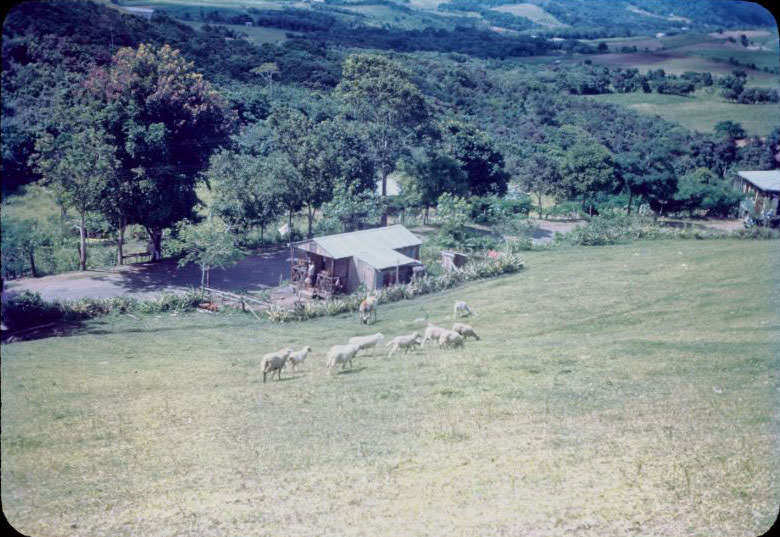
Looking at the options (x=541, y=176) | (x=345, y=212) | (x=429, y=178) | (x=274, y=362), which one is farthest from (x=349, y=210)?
(x=541, y=176)

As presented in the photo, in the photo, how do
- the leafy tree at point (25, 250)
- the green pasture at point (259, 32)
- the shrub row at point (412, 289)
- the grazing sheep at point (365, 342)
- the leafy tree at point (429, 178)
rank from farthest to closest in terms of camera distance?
the green pasture at point (259, 32)
the leafy tree at point (429, 178)
the shrub row at point (412, 289)
the leafy tree at point (25, 250)
the grazing sheep at point (365, 342)

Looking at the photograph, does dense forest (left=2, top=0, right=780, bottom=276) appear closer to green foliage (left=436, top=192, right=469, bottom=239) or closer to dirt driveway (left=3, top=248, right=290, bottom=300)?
green foliage (left=436, top=192, right=469, bottom=239)

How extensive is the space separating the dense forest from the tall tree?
84mm

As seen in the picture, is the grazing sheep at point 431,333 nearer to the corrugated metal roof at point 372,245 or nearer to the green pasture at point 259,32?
the corrugated metal roof at point 372,245

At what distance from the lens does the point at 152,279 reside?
825 inches

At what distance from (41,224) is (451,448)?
1600 cm

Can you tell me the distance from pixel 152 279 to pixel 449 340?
35.7ft

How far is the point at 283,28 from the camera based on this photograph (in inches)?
1521

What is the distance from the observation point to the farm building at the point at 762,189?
31.8 metres

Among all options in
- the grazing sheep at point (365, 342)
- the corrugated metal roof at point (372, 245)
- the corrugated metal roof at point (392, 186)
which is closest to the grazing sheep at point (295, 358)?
the grazing sheep at point (365, 342)

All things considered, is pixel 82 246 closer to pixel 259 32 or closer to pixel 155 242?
pixel 155 242

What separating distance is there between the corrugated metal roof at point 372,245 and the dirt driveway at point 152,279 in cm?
235

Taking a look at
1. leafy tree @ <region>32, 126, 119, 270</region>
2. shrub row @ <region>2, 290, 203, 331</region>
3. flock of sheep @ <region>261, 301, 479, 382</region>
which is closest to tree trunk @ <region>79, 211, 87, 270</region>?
leafy tree @ <region>32, 126, 119, 270</region>

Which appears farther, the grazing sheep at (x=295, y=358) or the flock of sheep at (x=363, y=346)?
the grazing sheep at (x=295, y=358)
